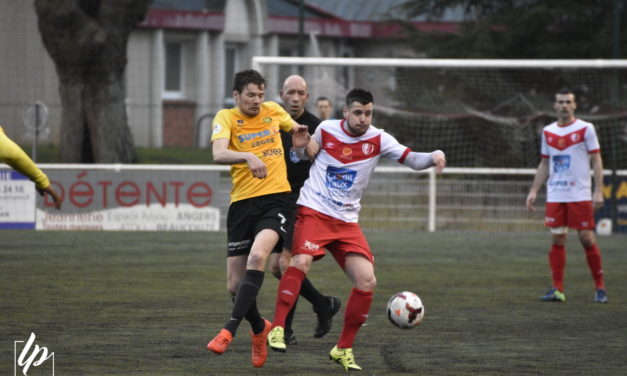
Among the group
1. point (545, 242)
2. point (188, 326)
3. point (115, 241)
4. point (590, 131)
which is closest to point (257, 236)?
point (188, 326)

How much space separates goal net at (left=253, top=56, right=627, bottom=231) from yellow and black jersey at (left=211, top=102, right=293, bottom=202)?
9660 millimetres

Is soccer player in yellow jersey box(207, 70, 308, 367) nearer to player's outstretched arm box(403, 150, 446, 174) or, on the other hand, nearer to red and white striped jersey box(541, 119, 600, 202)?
player's outstretched arm box(403, 150, 446, 174)

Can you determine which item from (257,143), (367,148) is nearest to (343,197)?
(367,148)

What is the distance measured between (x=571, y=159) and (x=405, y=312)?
4112mm

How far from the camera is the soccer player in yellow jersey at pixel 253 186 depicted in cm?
727

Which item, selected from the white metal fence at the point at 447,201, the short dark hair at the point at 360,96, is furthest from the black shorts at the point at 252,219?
the white metal fence at the point at 447,201

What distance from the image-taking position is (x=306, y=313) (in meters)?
9.77

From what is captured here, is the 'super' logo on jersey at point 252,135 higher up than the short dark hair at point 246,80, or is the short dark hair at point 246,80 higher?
the short dark hair at point 246,80

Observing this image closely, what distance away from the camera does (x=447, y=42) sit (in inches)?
1011

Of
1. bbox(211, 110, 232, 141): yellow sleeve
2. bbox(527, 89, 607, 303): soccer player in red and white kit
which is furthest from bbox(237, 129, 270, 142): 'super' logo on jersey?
bbox(527, 89, 607, 303): soccer player in red and white kit

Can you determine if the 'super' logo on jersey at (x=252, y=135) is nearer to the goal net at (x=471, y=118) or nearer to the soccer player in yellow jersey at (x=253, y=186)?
the soccer player in yellow jersey at (x=253, y=186)

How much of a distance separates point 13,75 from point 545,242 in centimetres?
1101

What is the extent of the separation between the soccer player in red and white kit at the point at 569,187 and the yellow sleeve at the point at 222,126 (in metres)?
4.45

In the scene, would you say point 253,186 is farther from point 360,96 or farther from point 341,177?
point 360,96
